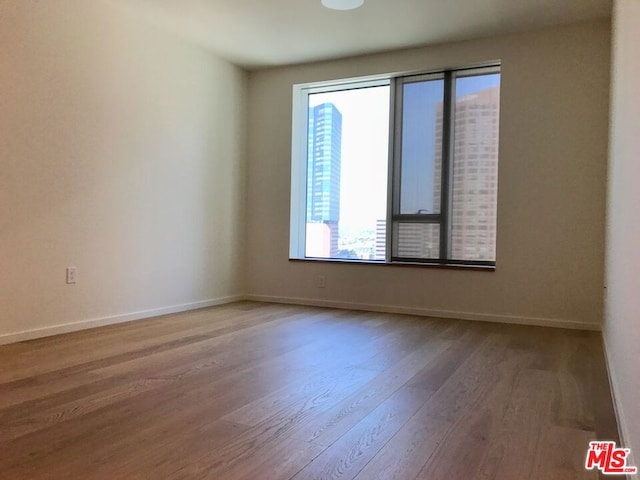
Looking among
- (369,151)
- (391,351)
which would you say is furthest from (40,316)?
(369,151)

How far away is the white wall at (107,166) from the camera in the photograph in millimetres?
3197

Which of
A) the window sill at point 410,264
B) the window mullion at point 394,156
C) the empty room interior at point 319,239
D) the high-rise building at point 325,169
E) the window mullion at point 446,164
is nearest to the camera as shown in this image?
the empty room interior at point 319,239

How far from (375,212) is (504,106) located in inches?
62.0

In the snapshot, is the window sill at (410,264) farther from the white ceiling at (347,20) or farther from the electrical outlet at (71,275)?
the electrical outlet at (71,275)

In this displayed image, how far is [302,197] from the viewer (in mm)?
5488

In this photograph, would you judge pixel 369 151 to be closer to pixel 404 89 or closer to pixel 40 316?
pixel 404 89

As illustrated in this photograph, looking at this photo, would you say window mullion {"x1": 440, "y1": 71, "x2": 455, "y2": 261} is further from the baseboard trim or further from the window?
the baseboard trim

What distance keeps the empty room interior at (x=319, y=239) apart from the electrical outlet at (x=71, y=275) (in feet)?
0.05

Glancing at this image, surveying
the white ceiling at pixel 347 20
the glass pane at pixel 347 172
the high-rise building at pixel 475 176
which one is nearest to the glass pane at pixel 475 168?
the high-rise building at pixel 475 176

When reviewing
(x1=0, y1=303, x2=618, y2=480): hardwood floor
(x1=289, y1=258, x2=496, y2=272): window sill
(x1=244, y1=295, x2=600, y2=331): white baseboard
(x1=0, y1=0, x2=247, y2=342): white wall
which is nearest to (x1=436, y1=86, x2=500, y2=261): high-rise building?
(x1=289, y1=258, x2=496, y2=272): window sill

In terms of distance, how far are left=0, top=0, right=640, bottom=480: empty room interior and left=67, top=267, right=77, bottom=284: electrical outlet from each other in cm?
2

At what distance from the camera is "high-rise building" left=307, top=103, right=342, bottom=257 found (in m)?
5.33

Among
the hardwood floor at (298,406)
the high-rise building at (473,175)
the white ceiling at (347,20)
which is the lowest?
the hardwood floor at (298,406)

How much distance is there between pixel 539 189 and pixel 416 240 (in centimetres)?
121
